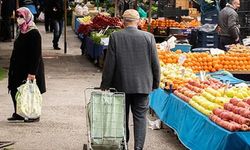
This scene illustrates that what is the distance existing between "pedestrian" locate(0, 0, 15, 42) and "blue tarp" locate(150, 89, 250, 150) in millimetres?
13603

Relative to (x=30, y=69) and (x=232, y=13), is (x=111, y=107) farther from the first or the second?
(x=232, y=13)

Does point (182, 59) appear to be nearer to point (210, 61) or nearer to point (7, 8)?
point (210, 61)

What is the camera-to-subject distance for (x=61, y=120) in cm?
1123

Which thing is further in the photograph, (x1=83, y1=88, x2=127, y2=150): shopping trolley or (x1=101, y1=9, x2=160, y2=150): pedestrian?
(x1=101, y1=9, x2=160, y2=150): pedestrian

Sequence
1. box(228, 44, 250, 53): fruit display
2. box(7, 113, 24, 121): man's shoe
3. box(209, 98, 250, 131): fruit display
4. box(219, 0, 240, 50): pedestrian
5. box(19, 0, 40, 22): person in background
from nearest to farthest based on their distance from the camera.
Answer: box(209, 98, 250, 131): fruit display, box(7, 113, 24, 121): man's shoe, box(228, 44, 250, 53): fruit display, box(219, 0, 240, 50): pedestrian, box(19, 0, 40, 22): person in background

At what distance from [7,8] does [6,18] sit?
0.62 m

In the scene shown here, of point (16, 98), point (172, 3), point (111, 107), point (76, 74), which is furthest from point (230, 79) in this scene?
point (172, 3)

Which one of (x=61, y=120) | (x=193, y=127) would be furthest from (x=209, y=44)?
(x=193, y=127)

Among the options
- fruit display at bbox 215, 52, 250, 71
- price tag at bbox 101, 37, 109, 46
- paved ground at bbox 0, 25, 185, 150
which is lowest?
paved ground at bbox 0, 25, 185, 150

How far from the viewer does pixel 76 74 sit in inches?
677

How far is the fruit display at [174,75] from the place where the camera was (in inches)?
420

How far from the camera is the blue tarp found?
23.5ft

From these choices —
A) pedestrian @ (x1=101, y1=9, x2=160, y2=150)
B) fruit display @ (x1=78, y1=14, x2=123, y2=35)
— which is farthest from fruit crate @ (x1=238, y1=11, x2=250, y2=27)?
pedestrian @ (x1=101, y1=9, x2=160, y2=150)

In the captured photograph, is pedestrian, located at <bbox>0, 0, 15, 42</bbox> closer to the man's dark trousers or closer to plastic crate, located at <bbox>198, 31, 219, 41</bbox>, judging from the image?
plastic crate, located at <bbox>198, 31, 219, 41</bbox>
